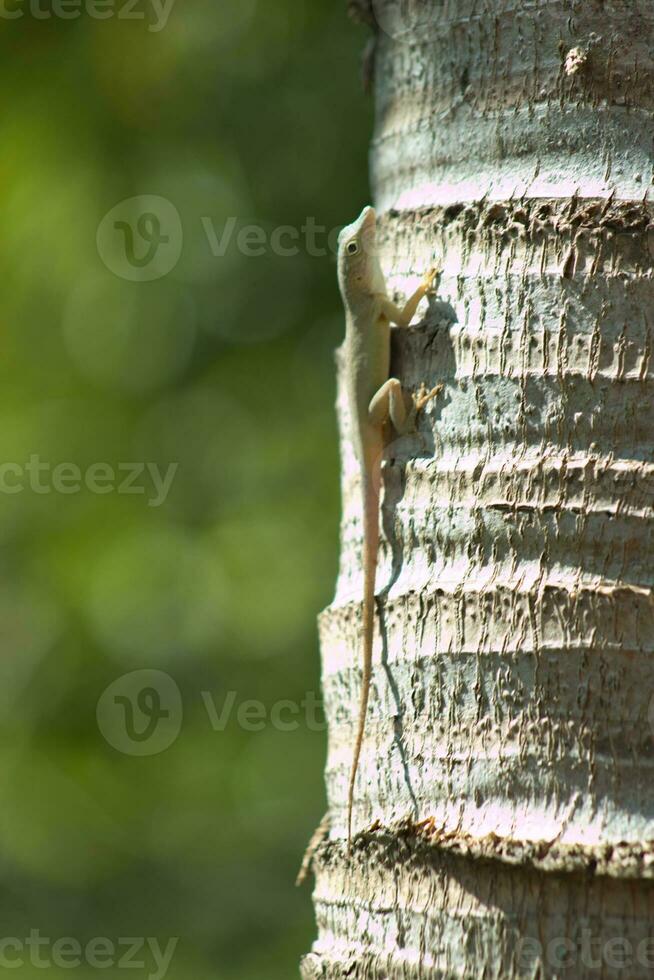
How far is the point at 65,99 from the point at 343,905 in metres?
4.48

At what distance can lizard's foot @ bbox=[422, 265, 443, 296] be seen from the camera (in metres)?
2.01

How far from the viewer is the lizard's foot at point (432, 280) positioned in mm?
2006

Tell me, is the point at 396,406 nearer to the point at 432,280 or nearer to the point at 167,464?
the point at 432,280

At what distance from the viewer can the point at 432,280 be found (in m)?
2.03

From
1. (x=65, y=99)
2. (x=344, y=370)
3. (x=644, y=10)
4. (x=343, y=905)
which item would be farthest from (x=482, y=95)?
(x=65, y=99)
